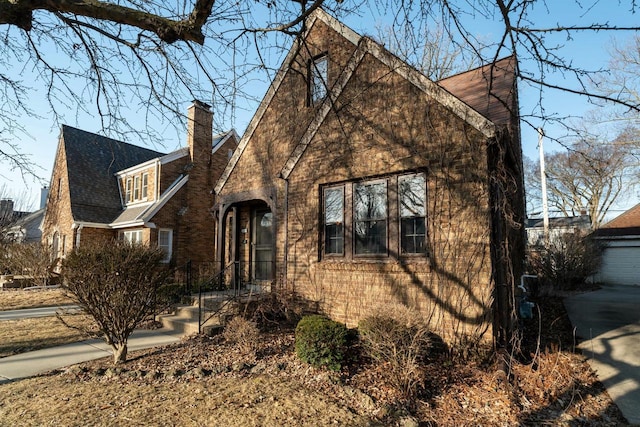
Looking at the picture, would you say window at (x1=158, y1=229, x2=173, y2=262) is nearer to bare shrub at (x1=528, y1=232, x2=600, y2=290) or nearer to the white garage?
bare shrub at (x1=528, y1=232, x2=600, y2=290)

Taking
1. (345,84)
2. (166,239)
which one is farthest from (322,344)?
(166,239)

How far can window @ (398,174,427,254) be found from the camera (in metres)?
6.79

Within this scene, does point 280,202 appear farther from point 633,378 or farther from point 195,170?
point 195,170

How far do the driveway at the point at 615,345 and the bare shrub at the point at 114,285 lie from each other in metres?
6.99

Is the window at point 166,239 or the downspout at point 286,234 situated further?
the window at point 166,239

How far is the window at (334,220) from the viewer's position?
8031 millimetres

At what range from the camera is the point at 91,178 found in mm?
20562

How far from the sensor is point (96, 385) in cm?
509

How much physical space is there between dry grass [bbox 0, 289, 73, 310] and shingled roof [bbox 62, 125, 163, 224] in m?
4.88

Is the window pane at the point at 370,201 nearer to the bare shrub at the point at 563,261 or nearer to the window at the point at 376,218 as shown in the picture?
the window at the point at 376,218

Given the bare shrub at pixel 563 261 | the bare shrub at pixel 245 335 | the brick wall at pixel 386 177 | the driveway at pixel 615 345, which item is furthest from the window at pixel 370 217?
the bare shrub at pixel 563 261

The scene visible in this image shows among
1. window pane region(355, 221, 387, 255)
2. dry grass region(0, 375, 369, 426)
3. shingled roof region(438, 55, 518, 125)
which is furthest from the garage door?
dry grass region(0, 375, 369, 426)

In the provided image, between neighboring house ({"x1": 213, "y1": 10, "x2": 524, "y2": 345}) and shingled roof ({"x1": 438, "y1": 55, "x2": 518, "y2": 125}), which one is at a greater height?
shingled roof ({"x1": 438, "y1": 55, "x2": 518, "y2": 125})

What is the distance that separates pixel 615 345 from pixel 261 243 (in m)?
8.83
